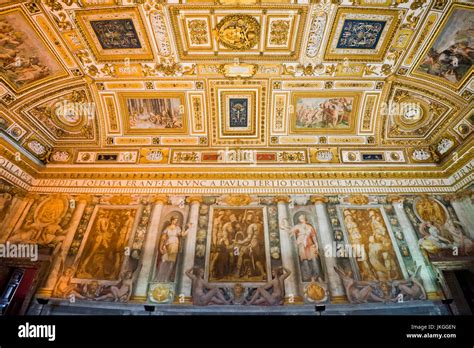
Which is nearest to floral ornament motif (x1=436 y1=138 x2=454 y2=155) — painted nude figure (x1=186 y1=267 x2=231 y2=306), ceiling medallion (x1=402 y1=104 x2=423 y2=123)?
ceiling medallion (x1=402 y1=104 x2=423 y2=123)

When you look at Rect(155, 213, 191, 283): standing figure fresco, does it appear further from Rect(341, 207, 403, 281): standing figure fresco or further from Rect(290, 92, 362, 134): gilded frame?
Rect(290, 92, 362, 134): gilded frame

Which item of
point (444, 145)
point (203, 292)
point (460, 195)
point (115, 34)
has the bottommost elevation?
point (203, 292)

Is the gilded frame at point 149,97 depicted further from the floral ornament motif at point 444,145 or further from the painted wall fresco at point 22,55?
the floral ornament motif at point 444,145

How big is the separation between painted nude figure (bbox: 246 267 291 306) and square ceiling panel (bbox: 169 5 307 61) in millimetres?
6412

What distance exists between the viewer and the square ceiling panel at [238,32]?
7641mm

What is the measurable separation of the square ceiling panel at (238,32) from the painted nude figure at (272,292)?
6412mm

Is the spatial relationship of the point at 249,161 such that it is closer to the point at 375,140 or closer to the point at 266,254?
the point at 266,254

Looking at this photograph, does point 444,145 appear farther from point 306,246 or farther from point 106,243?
point 106,243

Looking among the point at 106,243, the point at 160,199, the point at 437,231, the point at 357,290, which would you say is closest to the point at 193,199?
the point at 160,199

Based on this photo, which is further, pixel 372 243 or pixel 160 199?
pixel 160 199

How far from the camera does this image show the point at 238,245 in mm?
8055

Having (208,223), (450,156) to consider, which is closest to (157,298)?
(208,223)

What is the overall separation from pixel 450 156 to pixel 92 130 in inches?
484

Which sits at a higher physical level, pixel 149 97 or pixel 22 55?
pixel 149 97
